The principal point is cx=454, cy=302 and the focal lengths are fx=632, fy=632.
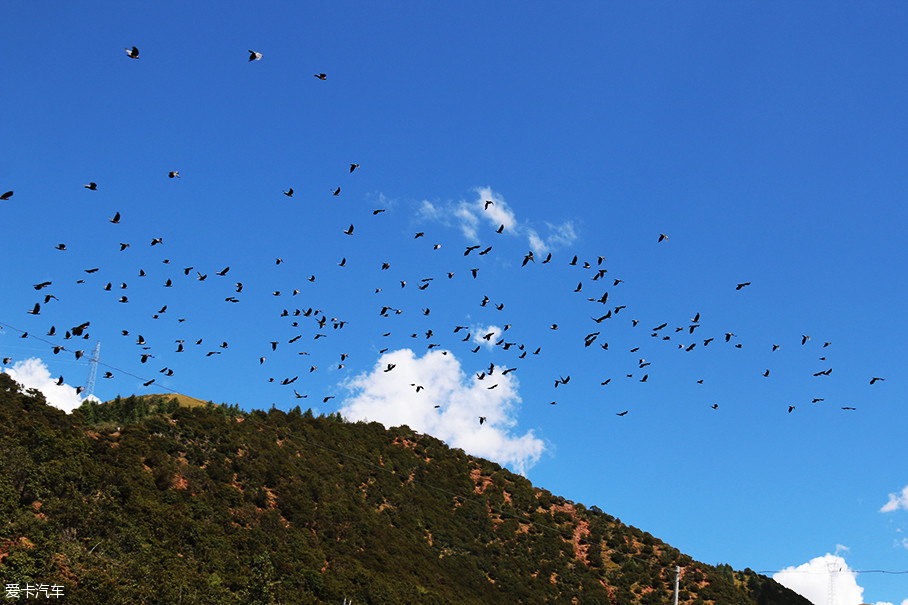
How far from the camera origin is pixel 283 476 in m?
39.5

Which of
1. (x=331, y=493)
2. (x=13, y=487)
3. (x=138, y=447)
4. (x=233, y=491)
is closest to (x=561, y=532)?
(x=331, y=493)

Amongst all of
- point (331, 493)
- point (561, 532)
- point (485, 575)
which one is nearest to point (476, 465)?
point (561, 532)

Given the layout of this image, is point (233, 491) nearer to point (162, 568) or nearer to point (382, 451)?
point (162, 568)

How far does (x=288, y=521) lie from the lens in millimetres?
35250

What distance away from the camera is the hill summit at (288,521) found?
23.2 meters

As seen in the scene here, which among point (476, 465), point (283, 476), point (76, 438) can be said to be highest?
point (476, 465)

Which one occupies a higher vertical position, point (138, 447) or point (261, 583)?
point (138, 447)

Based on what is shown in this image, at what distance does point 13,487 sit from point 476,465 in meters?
46.0

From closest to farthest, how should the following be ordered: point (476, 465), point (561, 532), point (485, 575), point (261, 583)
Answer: point (261, 583), point (485, 575), point (561, 532), point (476, 465)

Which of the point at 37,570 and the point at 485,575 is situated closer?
the point at 37,570

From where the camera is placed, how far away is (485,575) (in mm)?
44625

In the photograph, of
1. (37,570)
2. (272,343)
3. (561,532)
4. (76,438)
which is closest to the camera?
(37,570)

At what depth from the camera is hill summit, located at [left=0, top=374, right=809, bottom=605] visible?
23.2 meters

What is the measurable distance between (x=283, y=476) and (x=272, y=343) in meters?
9.97
